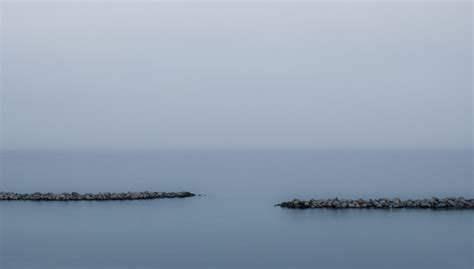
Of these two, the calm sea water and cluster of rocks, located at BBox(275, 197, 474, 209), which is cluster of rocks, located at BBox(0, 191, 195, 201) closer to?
the calm sea water

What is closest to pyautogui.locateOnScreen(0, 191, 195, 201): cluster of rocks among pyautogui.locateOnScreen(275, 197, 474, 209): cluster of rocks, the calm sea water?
the calm sea water

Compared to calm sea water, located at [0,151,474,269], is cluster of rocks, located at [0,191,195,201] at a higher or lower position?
higher

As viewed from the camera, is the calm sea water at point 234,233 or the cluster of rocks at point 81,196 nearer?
the calm sea water at point 234,233

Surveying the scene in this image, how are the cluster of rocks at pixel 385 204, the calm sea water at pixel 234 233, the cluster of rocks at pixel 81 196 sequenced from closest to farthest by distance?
the calm sea water at pixel 234 233
the cluster of rocks at pixel 385 204
the cluster of rocks at pixel 81 196

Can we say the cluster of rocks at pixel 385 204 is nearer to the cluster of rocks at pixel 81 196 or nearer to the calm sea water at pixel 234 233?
the calm sea water at pixel 234 233

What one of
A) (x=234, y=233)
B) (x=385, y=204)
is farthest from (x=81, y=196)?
(x=385, y=204)

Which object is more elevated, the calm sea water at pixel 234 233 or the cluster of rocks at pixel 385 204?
the cluster of rocks at pixel 385 204

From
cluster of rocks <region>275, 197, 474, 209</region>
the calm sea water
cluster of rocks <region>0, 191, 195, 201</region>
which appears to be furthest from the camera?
cluster of rocks <region>0, 191, 195, 201</region>

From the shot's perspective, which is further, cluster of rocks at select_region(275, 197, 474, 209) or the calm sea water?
cluster of rocks at select_region(275, 197, 474, 209)

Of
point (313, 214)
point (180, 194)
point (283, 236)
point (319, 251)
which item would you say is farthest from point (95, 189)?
point (319, 251)

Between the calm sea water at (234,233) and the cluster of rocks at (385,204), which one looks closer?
the calm sea water at (234,233)

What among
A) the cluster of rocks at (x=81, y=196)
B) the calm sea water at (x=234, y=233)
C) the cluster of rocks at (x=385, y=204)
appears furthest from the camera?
the cluster of rocks at (x=81, y=196)

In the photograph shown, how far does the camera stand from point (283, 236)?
19.1 m

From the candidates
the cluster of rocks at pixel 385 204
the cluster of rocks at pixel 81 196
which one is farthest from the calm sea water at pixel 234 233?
the cluster of rocks at pixel 81 196
